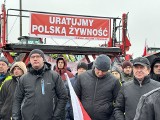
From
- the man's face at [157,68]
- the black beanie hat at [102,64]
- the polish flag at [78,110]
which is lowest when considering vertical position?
the polish flag at [78,110]

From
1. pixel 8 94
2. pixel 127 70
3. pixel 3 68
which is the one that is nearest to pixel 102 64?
pixel 8 94

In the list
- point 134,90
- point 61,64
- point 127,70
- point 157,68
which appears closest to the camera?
point 134,90

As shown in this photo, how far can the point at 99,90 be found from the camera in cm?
467

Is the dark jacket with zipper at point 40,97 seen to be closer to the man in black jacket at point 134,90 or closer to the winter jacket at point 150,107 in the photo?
the man in black jacket at point 134,90

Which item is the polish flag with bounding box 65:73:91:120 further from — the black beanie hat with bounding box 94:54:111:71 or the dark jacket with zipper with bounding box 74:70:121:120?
the black beanie hat with bounding box 94:54:111:71

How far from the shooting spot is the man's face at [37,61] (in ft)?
16.0

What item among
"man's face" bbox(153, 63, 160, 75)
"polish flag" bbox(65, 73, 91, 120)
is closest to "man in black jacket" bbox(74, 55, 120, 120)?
"polish flag" bbox(65, 73, 91, 120)

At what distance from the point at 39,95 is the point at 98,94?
80cm

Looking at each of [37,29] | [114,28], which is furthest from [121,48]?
[37,29]

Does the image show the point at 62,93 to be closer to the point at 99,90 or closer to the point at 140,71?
the point at 99,90

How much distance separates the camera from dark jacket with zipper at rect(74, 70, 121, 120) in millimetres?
4652

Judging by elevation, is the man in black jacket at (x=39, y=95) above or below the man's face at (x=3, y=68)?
below

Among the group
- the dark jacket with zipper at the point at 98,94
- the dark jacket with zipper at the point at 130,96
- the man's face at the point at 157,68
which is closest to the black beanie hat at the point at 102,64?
the dark jacket with zipper at the point at 98,94

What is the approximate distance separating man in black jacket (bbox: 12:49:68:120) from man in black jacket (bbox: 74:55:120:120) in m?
0.37
